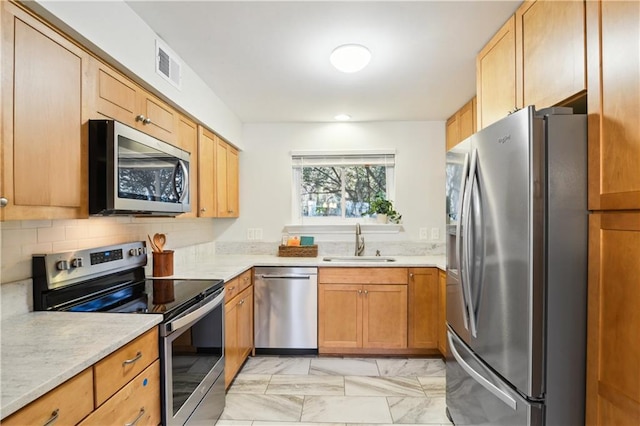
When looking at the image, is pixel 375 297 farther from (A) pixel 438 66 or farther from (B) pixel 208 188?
(A) pixel 438 66

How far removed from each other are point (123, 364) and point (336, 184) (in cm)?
289

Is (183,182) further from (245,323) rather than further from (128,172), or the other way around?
(245,323)

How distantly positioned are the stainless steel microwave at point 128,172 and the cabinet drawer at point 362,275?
1523mm

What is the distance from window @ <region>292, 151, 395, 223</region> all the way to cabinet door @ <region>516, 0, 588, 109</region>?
2.12m

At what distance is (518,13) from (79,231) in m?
2.51

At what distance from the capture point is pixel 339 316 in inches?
120

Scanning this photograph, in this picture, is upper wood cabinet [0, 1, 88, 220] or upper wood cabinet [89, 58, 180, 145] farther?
upper wood cabinet [89, 58, 180, 145]

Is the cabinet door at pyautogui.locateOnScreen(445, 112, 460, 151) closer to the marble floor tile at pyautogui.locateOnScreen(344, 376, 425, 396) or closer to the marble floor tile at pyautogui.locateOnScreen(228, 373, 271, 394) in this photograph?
the marble floor tile at pyautogui.locateOnScreen(344, 376, 425, 396)

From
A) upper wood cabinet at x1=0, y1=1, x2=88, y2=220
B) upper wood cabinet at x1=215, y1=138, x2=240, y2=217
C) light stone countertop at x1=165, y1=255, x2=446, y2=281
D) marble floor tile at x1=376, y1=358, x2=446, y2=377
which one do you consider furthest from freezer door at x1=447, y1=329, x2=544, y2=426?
upper wood cabinet at x1=215, y1=138, x2=240, y2=217

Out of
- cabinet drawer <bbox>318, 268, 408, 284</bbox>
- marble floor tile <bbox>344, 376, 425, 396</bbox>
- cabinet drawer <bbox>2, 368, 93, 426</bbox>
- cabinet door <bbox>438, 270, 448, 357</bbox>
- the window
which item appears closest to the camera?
cabinet drawer <bbox>2, 368, 93, 426</bbox>

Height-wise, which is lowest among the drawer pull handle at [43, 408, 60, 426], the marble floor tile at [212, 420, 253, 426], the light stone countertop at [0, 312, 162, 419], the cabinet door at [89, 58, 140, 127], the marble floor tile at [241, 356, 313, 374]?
the marble floor tile at [241, 356, 313, 374]

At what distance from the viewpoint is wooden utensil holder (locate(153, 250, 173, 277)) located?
230 centimetres

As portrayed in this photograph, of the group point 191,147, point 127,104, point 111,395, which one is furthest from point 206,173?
point 111,395

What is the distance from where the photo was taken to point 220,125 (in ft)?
9.82
